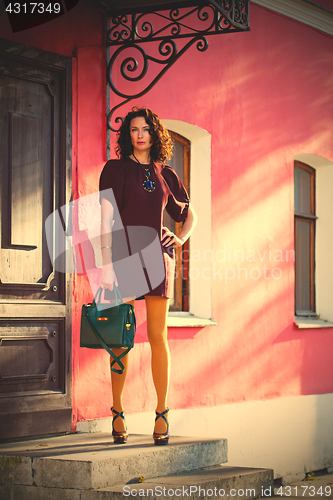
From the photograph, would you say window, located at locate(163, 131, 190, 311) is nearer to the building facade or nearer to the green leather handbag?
the building facade

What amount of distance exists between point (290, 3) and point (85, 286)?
4076 millimetres

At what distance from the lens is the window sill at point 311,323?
6.78 meters

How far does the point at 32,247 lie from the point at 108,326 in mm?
1102

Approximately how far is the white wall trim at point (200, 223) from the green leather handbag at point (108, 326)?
229 cm

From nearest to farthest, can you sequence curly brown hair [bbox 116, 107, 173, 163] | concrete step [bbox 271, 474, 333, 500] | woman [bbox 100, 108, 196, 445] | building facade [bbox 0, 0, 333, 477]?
1. woman [bbox 100, 108, 196, 445]
2. curly brown hair [bbox 116, 107, 173, 163]
3. building facade [bbox 0, 0, 333, 477]
4. concrete step [bbox 271, 474, 333, 500]

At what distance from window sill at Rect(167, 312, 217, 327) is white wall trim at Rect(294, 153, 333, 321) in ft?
7.26

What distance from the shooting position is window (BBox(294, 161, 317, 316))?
7352 mm


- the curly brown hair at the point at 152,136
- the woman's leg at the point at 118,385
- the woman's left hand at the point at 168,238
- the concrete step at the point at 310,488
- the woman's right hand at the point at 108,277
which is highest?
the curly brown hair at the point at 152,136

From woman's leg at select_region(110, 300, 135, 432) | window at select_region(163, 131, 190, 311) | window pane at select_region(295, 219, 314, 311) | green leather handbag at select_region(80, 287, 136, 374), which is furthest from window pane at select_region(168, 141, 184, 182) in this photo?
green leather handbag at select_region(80, 287, 136, 374)

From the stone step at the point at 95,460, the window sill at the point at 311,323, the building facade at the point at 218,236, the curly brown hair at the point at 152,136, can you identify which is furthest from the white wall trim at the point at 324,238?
the curly brown hair at the point at 152,136

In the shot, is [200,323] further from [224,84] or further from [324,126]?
[324,126]

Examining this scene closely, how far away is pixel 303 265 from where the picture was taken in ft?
24.5

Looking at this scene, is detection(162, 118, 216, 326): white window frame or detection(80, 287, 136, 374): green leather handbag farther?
detection(162, 118, 216, 326): white window frame

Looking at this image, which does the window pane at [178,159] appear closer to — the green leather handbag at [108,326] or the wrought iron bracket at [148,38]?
the wrought iron bracket at [148,38]
